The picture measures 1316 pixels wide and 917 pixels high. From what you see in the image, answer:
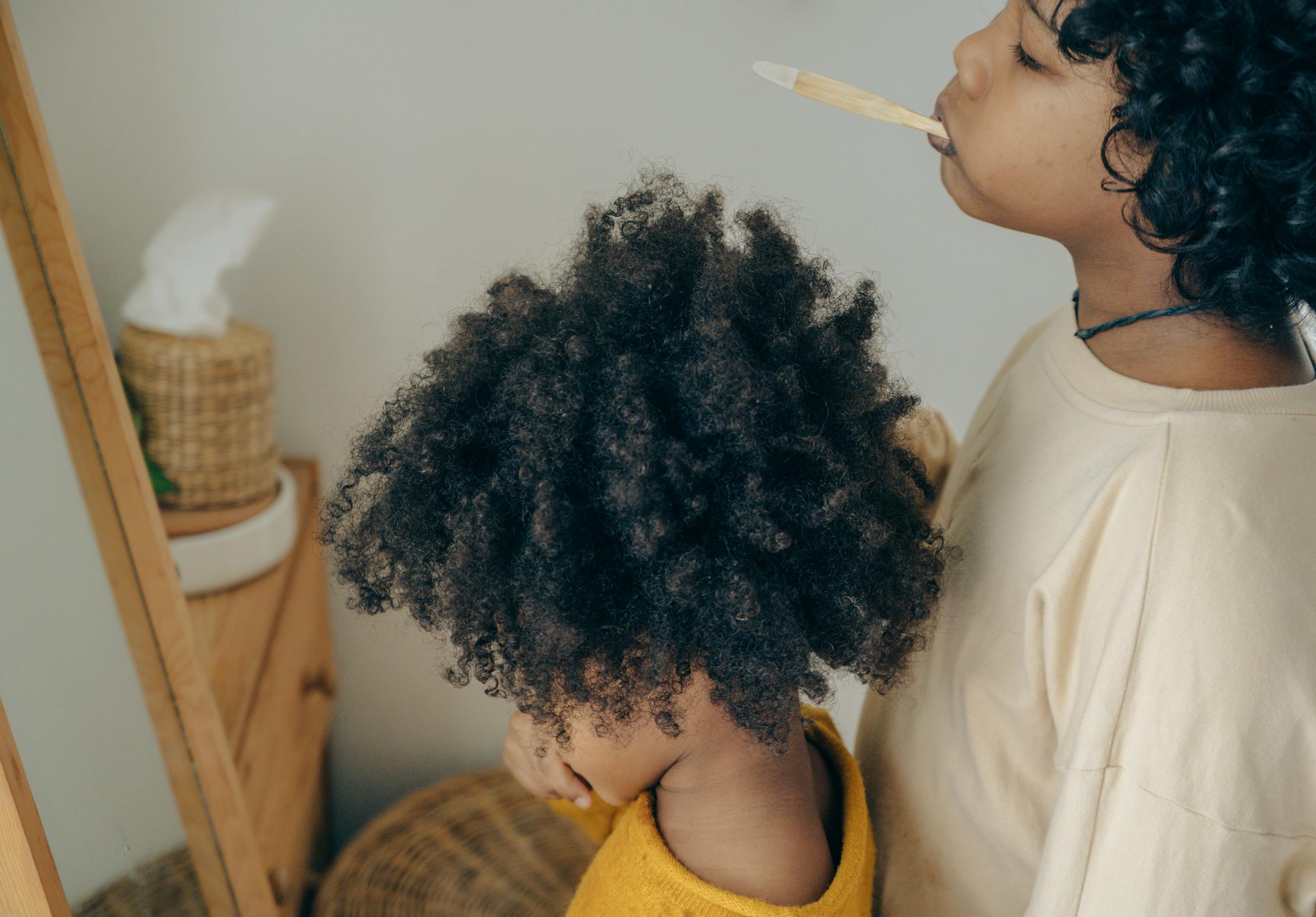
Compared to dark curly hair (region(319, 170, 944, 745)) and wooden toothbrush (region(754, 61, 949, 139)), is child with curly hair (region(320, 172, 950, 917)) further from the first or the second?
wooden toothbrush (region(754, 61, 949, 139))

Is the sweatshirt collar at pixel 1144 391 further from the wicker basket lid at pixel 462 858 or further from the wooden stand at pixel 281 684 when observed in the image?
the wicker basket lid at pixel 462 858

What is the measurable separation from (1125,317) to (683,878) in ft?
1.58

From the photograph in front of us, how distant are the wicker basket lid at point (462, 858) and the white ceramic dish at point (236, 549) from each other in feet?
1.50

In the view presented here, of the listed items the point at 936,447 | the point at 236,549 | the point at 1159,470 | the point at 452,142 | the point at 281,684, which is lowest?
the point at 281,684

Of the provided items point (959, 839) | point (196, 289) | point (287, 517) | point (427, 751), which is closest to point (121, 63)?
point (196, 289)

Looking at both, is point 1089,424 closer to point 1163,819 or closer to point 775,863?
point 1163,819

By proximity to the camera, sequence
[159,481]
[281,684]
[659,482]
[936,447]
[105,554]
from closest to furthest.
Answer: [659,482], [105,554], [936,447], [159,481], [281,684]

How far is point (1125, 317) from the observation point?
0.61 metres

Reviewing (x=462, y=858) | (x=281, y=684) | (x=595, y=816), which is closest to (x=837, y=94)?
(x=595, y=816)

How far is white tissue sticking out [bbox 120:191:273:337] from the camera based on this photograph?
3.10 ft

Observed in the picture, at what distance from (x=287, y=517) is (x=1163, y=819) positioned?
905 mm

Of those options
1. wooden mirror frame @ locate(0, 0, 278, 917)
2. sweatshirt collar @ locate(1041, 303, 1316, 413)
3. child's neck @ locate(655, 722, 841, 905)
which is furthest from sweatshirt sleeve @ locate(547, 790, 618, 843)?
sweatshirt collar @ locate(1041, 303, 1316, 413)

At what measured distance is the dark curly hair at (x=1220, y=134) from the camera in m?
0.47

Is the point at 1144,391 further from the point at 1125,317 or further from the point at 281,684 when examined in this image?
the point at 281,684
